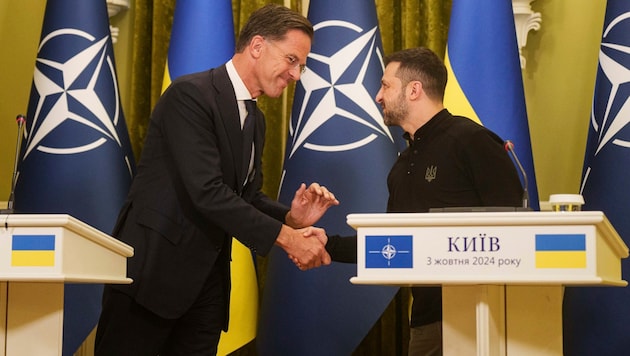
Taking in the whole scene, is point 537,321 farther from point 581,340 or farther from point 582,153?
point 582,153

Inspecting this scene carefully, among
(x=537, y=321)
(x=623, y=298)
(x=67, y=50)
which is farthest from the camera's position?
(x=67, y=50)

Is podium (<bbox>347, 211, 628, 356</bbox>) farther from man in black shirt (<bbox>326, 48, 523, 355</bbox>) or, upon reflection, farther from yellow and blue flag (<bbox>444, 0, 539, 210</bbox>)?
yellow and blue flag (<bbox>444, 0, 539, 210</bbox>)

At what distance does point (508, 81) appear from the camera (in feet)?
13.9

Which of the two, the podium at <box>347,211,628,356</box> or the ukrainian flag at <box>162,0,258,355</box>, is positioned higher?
the ukrainian flag at <box>162,0,258,355</box>

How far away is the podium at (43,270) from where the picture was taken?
235cm

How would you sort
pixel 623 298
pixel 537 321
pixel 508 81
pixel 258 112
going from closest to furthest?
pixel 537 321 → pixel 258 112 → pixel 623 298 → pixel 508 81

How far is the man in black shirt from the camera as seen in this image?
3.19 metres

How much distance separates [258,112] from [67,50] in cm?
162

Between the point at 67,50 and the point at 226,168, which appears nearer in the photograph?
the point at 226,168

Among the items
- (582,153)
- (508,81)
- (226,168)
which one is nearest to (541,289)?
(226,168)

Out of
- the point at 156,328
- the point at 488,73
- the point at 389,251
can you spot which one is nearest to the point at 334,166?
the point at 488,73

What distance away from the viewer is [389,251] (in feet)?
7.55

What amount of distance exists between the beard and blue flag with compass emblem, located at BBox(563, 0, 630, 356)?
1096 mm

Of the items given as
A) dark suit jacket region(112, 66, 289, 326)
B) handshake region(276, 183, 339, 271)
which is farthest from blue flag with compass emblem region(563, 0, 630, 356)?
dark suit jacket region(112, 66, 289, 326)
